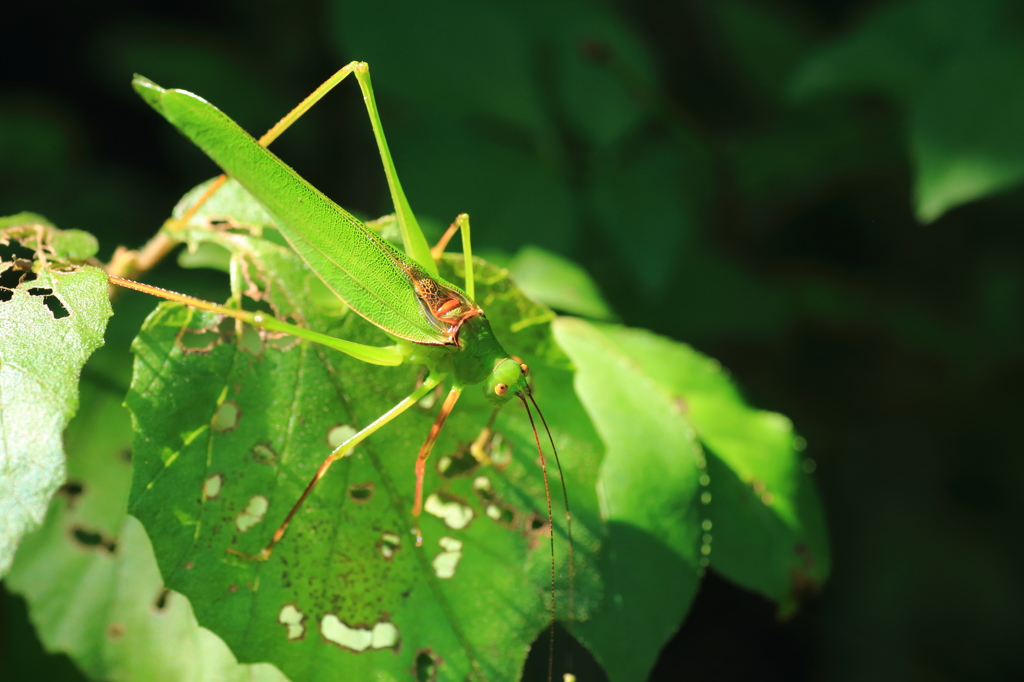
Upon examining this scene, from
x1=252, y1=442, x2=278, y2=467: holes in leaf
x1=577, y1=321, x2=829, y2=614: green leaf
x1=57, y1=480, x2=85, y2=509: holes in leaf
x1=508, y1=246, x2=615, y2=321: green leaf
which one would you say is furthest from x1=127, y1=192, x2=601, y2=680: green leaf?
x1=508, y1=246, x2=615, y2=321: green leaf

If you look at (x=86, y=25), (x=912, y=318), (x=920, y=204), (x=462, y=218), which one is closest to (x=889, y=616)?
(x=912, y=318)

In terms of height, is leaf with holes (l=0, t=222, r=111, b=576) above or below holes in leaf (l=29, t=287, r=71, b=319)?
below

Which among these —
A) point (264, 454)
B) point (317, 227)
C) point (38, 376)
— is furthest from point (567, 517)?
point (38, 376)

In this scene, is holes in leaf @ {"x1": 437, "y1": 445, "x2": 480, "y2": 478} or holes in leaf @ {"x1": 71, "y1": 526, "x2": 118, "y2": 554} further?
holes in leaf @ {"x1": 71, "y1": 526, "x2": 118, "y2": 554}

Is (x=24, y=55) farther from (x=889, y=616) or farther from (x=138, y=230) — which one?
(x=889, y=616)

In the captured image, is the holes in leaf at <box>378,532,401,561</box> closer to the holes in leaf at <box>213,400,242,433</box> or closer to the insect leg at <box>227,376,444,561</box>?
the insect leg at <box>227,376,444,561</box>

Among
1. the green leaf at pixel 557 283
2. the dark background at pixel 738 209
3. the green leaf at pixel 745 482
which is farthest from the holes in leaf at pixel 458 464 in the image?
the dark background at pixel 738 209

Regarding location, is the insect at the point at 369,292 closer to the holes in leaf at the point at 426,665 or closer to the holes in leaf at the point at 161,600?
the holes in leaf at the point at 426,665
